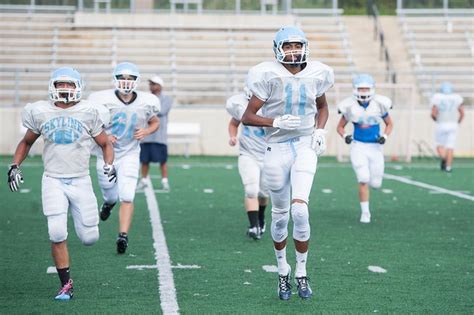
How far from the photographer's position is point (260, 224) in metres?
10.1

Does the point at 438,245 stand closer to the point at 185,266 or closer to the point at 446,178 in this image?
the point at 185,266

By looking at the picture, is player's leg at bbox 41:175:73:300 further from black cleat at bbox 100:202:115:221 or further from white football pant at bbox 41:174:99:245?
black cleat at bbox 100:202:115:221

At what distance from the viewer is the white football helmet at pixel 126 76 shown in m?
8.88

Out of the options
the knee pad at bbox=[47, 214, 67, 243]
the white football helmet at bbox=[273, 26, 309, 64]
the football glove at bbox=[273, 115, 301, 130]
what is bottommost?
the knee pad at bbox=[47, 214, 67, 243]

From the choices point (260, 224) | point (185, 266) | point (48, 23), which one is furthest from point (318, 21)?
point (185, 266)

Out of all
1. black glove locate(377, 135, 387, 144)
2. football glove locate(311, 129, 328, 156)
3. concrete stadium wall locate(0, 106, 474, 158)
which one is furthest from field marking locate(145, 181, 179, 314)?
concrete stadium wall locate(0, 106, 474, 158)

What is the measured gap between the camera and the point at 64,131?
7043mm

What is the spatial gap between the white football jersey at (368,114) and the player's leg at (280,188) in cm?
467

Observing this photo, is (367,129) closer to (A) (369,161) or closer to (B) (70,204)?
(A) (369,161)

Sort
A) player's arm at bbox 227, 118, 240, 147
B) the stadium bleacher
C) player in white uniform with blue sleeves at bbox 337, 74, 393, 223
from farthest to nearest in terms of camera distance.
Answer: the stadium bleacher
player in white uniform with blue sleeves at bbox 337, 74, 393, 223
player's arm at bbox 227, 118, 240, 147

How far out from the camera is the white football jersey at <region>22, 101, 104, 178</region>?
→ 7.00 metres

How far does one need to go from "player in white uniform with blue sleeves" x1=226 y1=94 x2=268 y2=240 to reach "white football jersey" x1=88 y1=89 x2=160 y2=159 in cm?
97

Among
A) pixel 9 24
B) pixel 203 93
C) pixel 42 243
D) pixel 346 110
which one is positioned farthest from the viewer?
pixel 9 24

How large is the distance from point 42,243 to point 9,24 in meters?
18.1
